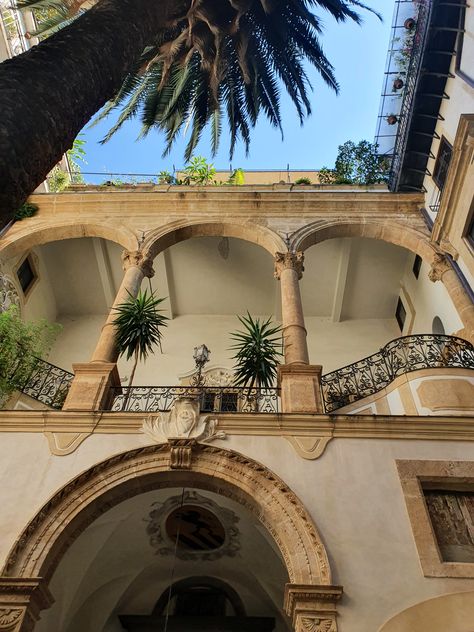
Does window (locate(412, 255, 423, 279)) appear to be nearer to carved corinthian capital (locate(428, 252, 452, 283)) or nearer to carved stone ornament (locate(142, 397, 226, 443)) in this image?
carved corinthian capital (locate(428, 252, 452, 283))

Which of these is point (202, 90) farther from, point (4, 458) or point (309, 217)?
point (4, 458)

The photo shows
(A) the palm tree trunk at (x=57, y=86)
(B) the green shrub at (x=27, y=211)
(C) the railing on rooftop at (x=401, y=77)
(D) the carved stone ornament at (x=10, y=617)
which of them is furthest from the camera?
(B) the green shrub at (x=27, y=211)

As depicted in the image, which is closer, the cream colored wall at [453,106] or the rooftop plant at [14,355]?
the rooftop plant at [14,355]

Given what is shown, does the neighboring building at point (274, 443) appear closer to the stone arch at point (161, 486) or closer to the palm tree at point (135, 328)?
the stone arch at point (161, 486)

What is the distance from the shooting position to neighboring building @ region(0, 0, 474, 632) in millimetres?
5816

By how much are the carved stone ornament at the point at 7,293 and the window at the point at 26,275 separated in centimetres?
82

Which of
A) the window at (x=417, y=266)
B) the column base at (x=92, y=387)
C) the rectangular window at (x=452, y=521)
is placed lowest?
the rectangular window at (x=452, y=521)

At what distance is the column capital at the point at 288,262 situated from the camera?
1159 cm

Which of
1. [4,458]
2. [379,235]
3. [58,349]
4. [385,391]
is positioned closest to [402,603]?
[385,391]

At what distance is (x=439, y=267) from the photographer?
11.4m

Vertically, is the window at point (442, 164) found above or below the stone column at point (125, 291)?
above

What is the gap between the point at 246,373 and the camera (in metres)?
8.77

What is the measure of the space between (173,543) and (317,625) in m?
3.63

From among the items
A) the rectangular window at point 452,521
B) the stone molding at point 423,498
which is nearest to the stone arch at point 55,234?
the stone molding at point 423,498
